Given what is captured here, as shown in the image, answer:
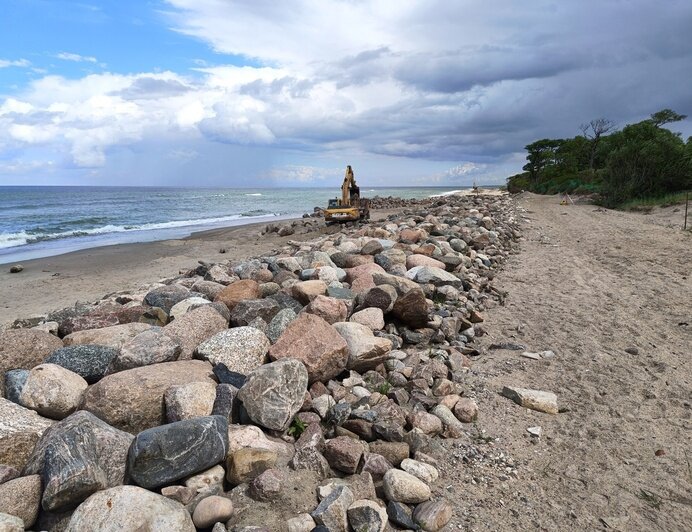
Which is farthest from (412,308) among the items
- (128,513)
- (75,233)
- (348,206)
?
(75,233)

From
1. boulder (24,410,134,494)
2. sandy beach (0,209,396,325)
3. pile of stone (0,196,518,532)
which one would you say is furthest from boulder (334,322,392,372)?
sandy beach (0,209,396,325)

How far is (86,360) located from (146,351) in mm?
451

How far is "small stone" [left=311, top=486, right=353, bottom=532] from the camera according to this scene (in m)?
2.54

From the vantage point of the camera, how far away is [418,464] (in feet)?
10.2

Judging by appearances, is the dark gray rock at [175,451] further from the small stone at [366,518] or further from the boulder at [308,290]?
the boulder at [308,290]

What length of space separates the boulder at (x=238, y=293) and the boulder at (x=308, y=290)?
502 mm

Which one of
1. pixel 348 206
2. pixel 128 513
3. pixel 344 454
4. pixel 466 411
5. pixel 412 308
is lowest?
pixel 466 411

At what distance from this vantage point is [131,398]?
309 centimetres

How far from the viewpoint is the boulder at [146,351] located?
3625 mm

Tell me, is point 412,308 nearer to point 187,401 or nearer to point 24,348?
point 187,401

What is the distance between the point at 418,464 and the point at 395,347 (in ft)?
6.62

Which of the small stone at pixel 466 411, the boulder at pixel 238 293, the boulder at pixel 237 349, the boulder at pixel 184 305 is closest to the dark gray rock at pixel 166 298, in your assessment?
the boulder at pixel 184 305

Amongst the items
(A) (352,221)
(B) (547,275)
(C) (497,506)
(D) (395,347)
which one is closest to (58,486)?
(C) (497,506)

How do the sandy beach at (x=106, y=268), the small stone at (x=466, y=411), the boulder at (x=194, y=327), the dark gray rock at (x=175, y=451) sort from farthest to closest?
the sandy beach at (x=106, y=268) → the boulder at (x=194, y=327) → the small stone at (x=466, y=411) → the dark gray rock at (x=175, y=451)
